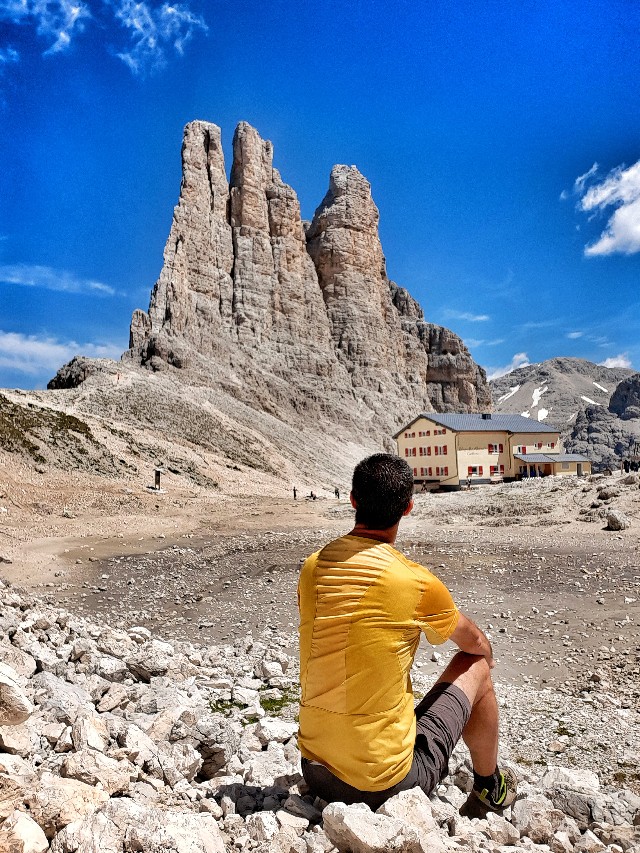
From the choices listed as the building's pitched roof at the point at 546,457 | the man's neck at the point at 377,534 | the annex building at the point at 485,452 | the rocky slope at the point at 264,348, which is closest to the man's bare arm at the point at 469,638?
the man's neck at the point at 377,534

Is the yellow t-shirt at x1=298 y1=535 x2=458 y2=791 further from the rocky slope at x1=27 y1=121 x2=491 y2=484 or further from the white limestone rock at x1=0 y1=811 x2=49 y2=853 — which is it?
the rocky slope at x1=27 y1=121 x2=491 y2=484

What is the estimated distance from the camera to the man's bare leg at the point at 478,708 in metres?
3.74

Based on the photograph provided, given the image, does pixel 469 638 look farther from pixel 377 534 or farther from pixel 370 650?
pixel 377 534

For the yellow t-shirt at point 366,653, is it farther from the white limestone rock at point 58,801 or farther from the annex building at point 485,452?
the annex building at point 485,452

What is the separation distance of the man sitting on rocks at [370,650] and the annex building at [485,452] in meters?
40.4

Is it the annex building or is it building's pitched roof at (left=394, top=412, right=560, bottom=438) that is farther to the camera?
building's pitched roof at (left=394, top=412, right=560, bottom=438)

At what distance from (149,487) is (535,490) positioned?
82.0ft

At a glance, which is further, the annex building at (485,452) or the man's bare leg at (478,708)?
the annex building at (485,452)

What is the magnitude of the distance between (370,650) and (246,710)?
10.7ft

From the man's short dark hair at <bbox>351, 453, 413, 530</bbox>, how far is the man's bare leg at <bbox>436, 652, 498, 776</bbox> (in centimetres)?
121

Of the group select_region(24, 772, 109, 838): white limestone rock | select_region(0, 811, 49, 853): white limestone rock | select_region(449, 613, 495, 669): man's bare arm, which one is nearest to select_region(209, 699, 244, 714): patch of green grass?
select_region(24, 772, 109, 838): white limestone rock

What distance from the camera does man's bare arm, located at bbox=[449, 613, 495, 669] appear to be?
3532 mm

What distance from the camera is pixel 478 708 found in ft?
12.5

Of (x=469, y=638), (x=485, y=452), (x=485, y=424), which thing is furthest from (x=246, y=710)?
(x=485, y=424)
